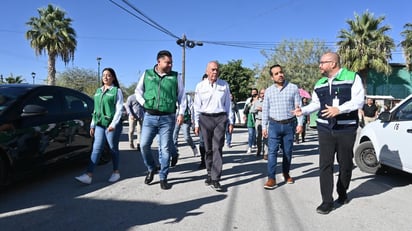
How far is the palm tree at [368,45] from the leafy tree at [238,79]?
44.7ft

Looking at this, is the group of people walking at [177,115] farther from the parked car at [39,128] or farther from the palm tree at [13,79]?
the palm tree at [13,79]

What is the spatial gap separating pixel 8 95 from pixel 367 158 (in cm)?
590

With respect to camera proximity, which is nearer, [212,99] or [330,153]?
[330,153]

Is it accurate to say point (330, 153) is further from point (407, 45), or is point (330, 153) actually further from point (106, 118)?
point (407, 45)

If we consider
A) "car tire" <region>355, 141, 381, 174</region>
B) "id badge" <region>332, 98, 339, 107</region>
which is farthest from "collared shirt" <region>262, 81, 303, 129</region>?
"car tire" <region>355, 141, 381, 174</region>

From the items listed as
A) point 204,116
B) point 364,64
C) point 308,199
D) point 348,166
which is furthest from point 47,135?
point 364,64

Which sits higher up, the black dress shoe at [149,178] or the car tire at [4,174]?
the car tire at [4,174]

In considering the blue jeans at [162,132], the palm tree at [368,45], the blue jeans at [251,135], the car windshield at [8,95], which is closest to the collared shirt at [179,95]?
the blue jeans at [162,132]

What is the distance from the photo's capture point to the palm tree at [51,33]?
2288 cm

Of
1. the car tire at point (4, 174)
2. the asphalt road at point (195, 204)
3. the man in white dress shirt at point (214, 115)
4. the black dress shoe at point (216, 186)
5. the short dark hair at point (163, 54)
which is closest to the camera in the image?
the asphalt road at point (195, 204)

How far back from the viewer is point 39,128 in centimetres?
441

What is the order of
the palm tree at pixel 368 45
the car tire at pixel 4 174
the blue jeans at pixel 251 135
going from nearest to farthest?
1. the car tire at pixel 4 174
2. the blue jeans at pixel 251 135
3. the palm tree at pixel 368 45

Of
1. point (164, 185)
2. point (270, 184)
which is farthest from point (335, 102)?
point (164, 185)

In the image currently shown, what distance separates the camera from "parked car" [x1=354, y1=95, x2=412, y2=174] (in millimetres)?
4719
